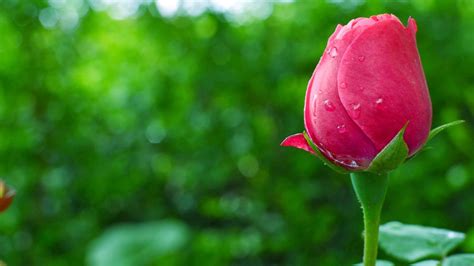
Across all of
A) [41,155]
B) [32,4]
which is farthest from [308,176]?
[32,4]

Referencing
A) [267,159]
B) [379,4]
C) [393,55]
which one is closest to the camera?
[393,55]

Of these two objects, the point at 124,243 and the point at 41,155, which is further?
the point at 41,155

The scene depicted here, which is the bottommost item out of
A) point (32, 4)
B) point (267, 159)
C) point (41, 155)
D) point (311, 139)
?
Result: point (311, 139)

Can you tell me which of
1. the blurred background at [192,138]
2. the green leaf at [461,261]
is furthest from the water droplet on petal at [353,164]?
the blurred background at [192,138]

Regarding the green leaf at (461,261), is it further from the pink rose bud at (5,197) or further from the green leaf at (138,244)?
the green leaf at (138,244)

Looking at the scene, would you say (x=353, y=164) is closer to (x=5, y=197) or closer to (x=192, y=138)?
(x=5, y=197)

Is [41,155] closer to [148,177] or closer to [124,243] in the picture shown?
[148,177]
